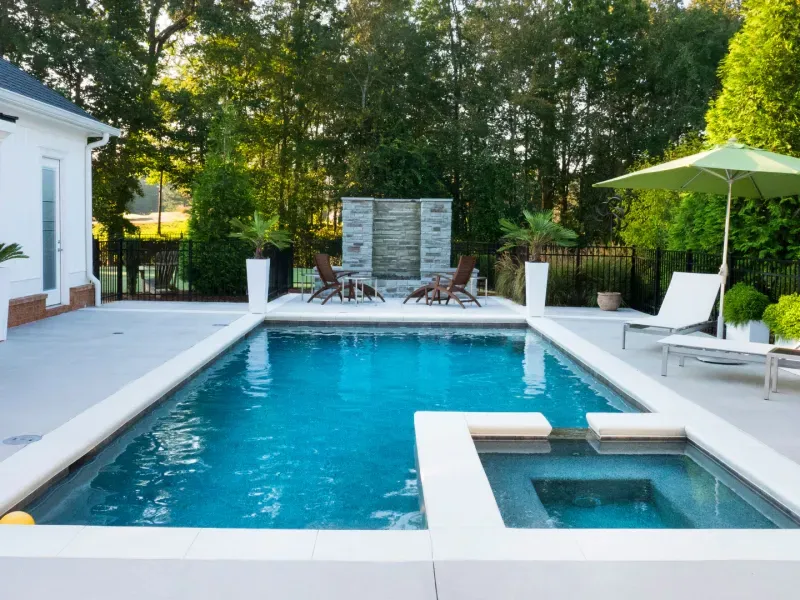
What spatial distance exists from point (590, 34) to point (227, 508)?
22830 millimetres

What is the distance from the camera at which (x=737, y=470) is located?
478 cm

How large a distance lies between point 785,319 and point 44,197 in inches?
407

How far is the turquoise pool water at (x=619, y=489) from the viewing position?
4.26 meters

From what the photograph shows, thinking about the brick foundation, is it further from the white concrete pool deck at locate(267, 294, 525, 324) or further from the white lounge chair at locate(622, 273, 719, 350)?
the white lounge chair at locate(622, 273, 719, 350)

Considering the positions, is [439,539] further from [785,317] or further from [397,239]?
[397,239]

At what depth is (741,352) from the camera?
23.5 ft

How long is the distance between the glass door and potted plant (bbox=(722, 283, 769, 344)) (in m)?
9.74

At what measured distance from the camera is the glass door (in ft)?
38.6

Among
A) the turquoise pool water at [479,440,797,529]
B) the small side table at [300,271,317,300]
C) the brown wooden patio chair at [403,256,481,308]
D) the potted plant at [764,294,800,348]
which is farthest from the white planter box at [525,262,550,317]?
the turquoise pool water at [479,440,797,529]

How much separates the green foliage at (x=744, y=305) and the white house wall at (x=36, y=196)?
9.46 meters

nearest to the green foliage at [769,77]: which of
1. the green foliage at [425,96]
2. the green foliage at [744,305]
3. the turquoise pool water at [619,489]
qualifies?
the green foliage at [744,305]

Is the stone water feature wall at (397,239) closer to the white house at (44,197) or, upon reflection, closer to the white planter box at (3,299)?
the white house at (44,197)

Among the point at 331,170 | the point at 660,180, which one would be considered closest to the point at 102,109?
the point at 331,170

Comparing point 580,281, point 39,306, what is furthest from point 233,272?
point 580,281
